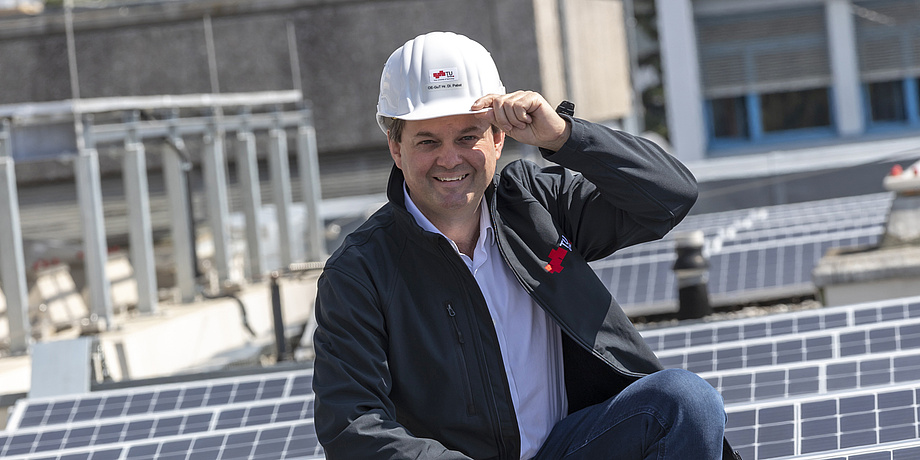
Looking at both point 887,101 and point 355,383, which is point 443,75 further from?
point 887,101

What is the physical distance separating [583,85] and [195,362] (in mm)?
12638

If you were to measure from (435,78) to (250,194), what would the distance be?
11.7m

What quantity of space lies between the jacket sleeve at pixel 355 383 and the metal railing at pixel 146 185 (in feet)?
23.4

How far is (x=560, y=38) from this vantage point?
2147 cm

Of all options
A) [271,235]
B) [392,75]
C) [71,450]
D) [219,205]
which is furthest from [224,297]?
[392,75]

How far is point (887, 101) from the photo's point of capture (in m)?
25.9

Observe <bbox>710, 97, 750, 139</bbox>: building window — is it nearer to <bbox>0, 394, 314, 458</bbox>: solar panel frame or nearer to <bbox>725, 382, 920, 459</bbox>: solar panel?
<bbox>0, 394, 314, 458</bbox>: solar panel frame

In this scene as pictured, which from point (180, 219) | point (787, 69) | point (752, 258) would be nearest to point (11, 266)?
point (180, 219)

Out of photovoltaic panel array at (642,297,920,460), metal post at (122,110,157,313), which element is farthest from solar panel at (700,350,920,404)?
metal post at (122,110,157,313)

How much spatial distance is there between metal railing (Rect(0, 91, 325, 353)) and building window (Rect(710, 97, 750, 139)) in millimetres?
12150

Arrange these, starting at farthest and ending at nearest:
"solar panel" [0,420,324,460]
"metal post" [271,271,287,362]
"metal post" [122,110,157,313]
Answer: "metal post" [122,110,157,313] < "metal post" [271,271,287,362] < "solar panel" [0,420,324,460]

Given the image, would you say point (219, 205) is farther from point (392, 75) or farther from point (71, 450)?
point (392, 75)

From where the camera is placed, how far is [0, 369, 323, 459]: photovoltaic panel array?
4664 mm

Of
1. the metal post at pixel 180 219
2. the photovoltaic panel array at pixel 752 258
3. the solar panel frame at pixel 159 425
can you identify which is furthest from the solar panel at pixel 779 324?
the metal post at pixel 180 219
